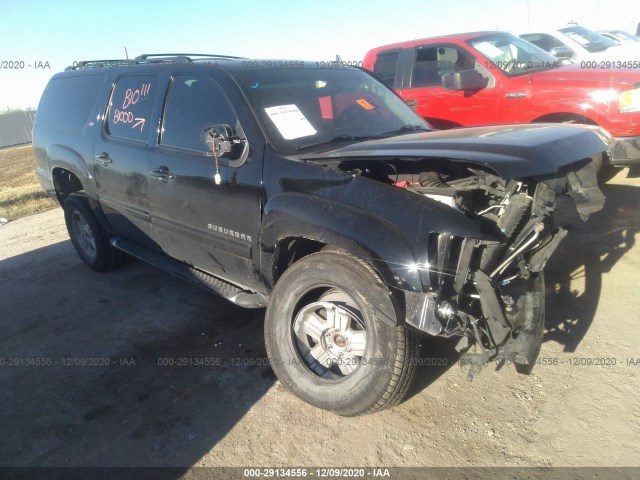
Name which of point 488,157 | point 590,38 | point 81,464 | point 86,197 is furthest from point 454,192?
point 590,38

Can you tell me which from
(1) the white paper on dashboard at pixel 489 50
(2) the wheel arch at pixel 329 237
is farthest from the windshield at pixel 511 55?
(2) the wheel arch at pixel 329 237

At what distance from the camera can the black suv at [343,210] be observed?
2346mm

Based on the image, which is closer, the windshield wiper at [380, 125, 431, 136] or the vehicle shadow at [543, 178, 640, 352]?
the vehicle shadow at [543, 178, 640, 352]

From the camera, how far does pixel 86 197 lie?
4.94 metres

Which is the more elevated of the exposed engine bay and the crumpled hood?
the crumpled hood

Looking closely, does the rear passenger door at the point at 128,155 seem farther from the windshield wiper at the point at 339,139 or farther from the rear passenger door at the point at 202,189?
the windshield wiper at the point at 339,139

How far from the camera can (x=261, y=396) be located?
297 cm

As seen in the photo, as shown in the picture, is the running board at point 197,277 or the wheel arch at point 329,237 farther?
the running board at point 197,277

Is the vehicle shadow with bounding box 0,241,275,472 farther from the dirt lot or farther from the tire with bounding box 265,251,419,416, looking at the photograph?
the tire with bounding box 265,251,419,416

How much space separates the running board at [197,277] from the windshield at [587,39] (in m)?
7.93

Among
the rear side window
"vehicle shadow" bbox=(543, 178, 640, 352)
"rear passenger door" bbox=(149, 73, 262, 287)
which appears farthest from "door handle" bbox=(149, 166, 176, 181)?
"vehicle shadow" bbox=(543, 178, 640, 352)

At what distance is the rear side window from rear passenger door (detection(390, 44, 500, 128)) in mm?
3580

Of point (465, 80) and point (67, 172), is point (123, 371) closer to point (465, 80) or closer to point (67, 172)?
point (67, 172)

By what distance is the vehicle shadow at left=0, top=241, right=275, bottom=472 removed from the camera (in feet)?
8.75
